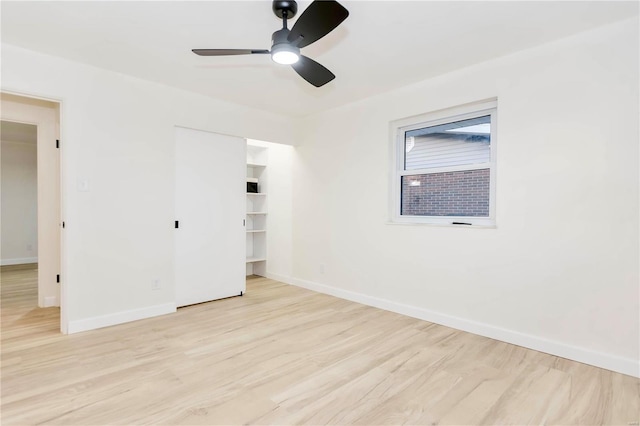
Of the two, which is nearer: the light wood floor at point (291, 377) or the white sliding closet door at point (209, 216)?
the light wood floor at point (291, 377)

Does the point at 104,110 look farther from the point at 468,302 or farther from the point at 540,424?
the point at 540,424

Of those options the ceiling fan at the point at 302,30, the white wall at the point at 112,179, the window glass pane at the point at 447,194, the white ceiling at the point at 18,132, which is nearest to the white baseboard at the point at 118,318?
the white wall at the point at 112,179

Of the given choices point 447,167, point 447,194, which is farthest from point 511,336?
point 447,167

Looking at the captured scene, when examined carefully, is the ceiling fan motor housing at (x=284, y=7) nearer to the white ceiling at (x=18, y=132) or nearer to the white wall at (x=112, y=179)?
the white wall at (x=112, y=179)

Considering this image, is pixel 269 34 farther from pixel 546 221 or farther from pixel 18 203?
pixel 18 203

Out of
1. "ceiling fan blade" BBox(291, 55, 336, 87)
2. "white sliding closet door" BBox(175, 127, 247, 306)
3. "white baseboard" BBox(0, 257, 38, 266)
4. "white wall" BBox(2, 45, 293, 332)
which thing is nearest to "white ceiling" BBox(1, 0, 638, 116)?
"white wall" BBox(2, 45, 293, 332)

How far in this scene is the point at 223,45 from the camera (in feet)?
8.62

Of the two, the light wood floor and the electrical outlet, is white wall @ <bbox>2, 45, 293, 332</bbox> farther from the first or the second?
the light wood floor

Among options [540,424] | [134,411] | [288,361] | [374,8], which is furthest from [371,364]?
[374,8]

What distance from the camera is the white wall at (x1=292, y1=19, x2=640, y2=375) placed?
2.32 m

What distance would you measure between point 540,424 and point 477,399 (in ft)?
1.06

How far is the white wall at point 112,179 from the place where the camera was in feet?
9.75

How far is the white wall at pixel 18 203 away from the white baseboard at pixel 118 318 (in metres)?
5.21

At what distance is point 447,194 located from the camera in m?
3.37
